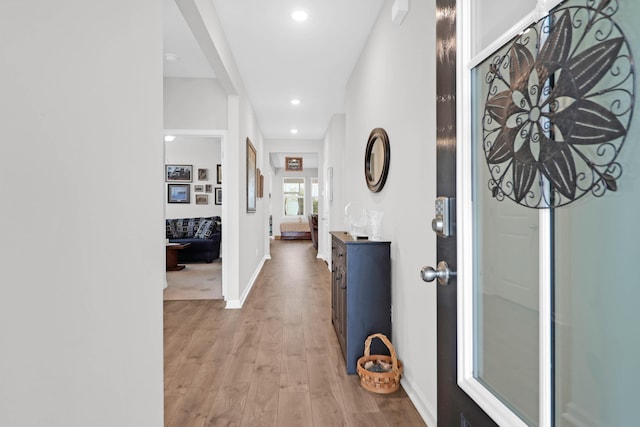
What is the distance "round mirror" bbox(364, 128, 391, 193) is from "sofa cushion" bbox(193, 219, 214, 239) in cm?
475

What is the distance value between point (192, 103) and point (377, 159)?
2.41m

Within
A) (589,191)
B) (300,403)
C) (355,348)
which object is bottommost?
(300,403)

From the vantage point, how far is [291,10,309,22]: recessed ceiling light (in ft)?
9.04

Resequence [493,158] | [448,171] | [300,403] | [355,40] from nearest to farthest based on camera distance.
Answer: [493,158]
[448,171]
[300,403]
[355,40]

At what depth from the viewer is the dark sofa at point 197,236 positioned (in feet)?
22.5

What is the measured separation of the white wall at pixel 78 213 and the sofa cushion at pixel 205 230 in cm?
590

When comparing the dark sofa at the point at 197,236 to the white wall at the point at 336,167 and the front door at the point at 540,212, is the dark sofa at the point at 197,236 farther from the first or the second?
the front door at the point at 540,212

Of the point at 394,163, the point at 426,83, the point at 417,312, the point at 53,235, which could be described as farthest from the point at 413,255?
the point at 53,235

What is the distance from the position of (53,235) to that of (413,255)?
5.52ft

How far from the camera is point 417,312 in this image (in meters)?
1.97

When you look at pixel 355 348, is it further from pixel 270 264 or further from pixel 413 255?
pixel 270 264

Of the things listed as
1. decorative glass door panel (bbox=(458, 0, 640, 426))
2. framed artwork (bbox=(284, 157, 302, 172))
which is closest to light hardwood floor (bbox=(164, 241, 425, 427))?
decorative glass door panel (bbox=(458, 0, 640, 426))

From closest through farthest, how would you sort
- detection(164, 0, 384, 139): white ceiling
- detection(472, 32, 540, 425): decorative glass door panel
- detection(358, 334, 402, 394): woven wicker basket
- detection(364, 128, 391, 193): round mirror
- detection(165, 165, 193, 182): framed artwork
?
detection(472, 32, 540, 425): decorative glass door panel
detection(358, 334, 402, 394): woven wicker basket
detection(364, 128, 391, 193): round mirror
detection(164, 0, 384, 139): white ceiling
detection(165, 165, 193, 182): framed artwork

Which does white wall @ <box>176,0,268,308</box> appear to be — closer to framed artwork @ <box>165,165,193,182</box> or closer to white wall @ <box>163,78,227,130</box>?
white wall @ <box>163,78,227,130</box>
